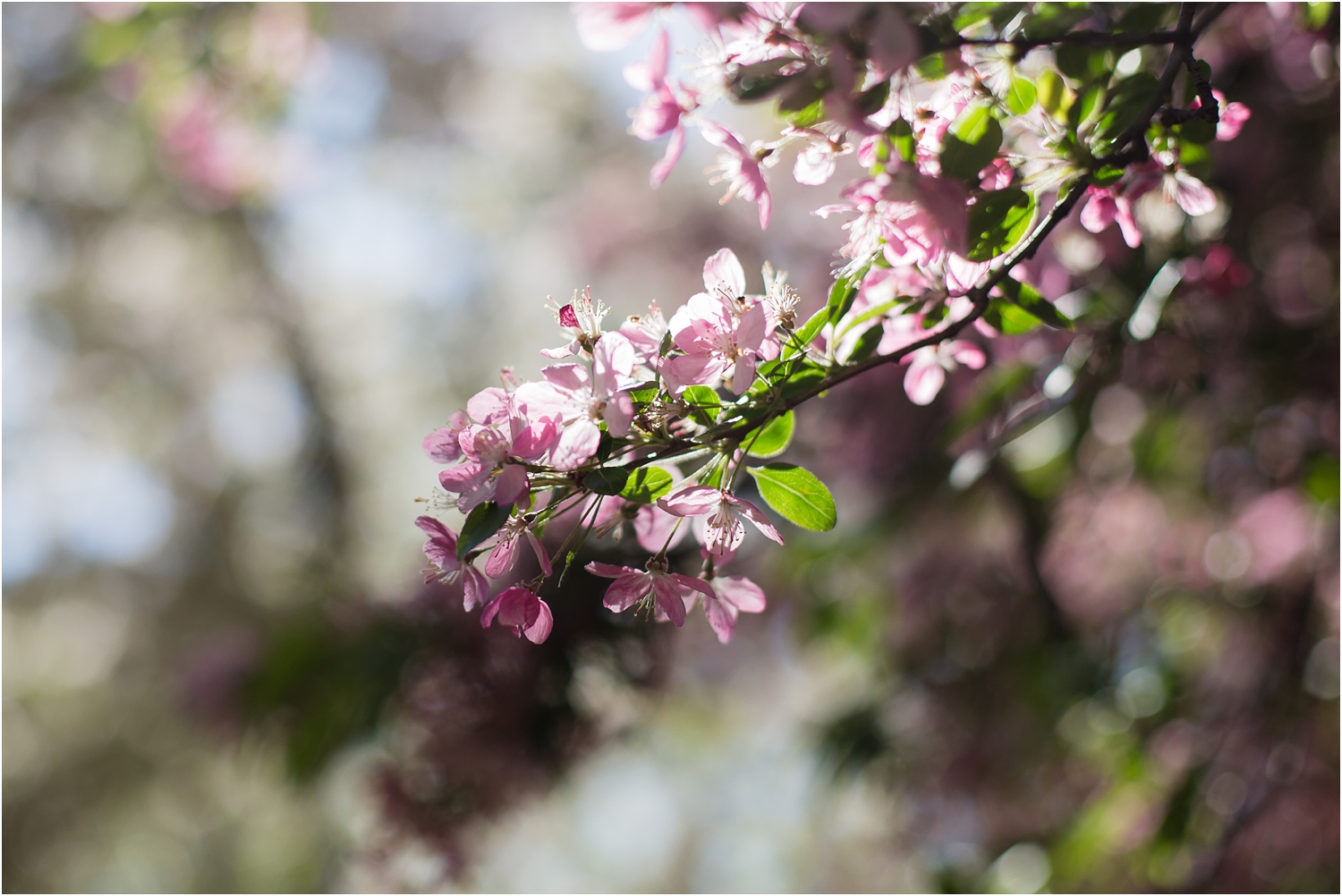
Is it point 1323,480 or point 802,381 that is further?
point 1323,480

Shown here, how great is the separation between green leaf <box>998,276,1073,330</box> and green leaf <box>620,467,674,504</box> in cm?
28

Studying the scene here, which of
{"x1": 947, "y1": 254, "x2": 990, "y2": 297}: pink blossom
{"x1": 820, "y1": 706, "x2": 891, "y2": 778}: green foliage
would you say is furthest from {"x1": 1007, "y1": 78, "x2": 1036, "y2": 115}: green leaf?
{"x1": 820, "y1": 706, "x2": 891, "y2": 778}: green foliage

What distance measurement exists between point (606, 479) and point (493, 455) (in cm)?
7

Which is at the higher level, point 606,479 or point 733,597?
point 606,479

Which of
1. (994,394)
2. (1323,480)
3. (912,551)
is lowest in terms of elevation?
(912,551)

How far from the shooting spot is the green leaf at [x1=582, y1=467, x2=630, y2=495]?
0.48 m

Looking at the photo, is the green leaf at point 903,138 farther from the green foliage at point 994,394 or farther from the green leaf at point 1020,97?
the green foliage at point 994,394

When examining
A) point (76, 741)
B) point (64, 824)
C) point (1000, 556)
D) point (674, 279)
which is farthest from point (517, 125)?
point (64, 824)

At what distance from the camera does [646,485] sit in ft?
1.76

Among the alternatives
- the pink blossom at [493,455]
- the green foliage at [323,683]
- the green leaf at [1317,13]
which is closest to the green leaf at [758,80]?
the pink blossom at [493,455]

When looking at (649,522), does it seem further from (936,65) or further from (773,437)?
(936,65)

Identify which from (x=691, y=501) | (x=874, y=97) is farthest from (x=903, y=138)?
(x=691, y=501)

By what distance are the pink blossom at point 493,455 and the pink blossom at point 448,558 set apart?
4 centimetres

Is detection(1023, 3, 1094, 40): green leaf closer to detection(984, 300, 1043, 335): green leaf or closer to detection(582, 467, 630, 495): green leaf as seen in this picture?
detection(984, 300, 1043, 335): green leaf
